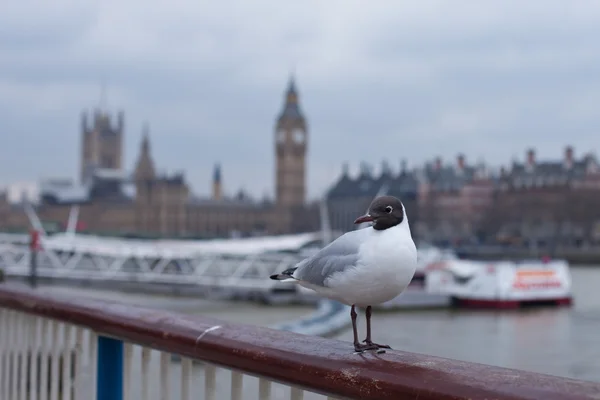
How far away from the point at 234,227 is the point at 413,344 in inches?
2292

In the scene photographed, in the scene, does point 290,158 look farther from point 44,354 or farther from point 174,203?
point 44,354

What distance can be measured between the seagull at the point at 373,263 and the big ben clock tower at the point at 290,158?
67.6m

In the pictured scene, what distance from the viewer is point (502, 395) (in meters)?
0.87

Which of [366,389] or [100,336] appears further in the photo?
[100,336]

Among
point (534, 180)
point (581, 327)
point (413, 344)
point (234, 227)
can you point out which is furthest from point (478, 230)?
point (413, 344)

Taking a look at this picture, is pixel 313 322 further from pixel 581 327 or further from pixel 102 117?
pixel 102 117

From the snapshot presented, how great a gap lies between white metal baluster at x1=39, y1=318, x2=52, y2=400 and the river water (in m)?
3.98

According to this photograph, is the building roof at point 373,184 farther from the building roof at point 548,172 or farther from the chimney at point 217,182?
the chimney at point 217,182

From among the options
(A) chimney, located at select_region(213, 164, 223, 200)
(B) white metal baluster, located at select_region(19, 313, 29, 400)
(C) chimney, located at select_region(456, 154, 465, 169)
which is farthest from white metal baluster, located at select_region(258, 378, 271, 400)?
(A) chimney, located at select_region(213, 164, 223, 200)

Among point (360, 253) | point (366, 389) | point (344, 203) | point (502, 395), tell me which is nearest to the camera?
point (502, 395)

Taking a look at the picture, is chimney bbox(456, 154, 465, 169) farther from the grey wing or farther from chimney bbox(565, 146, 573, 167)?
the grey wing

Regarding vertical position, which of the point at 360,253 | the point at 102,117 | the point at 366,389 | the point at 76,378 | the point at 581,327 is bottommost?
the point at 581,327

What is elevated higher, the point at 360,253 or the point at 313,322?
the point at 360,253

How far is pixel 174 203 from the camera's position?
6888 cm
